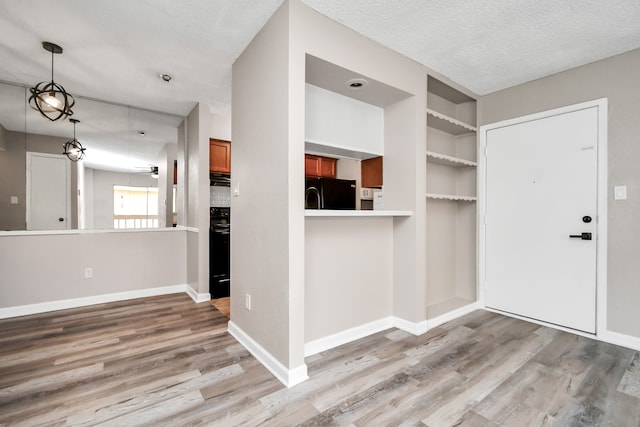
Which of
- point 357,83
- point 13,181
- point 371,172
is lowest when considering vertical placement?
point 13,181

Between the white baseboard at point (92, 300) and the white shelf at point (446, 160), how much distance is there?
312cm

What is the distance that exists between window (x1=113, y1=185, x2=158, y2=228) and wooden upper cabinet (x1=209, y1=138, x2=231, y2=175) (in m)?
0.94

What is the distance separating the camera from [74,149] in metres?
3.30

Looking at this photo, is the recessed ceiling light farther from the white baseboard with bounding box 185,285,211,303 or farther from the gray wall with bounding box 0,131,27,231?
the gray wall with bounding box 0,131,27,231

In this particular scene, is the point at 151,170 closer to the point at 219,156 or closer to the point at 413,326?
the point at 219,156

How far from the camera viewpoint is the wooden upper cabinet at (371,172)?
9.65 ft

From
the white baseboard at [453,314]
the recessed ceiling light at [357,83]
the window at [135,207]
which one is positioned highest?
the recessed ceiling light at [357,83]

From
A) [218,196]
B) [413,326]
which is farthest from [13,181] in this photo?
[413,326]

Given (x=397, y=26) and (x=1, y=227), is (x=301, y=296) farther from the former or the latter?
(x=1, y=227)

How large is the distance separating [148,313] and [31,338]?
91 cm

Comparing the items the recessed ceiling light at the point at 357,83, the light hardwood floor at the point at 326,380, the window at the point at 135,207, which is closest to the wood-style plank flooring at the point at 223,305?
the light hardwood floor at the point at 326,380

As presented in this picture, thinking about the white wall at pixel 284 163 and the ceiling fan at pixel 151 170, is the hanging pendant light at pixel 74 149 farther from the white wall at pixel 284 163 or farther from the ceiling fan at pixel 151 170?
the white wall at pixel 284 163

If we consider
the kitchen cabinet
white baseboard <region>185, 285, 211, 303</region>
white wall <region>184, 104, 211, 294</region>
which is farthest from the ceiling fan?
the kitchen cabinet

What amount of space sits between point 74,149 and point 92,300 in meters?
1.79
